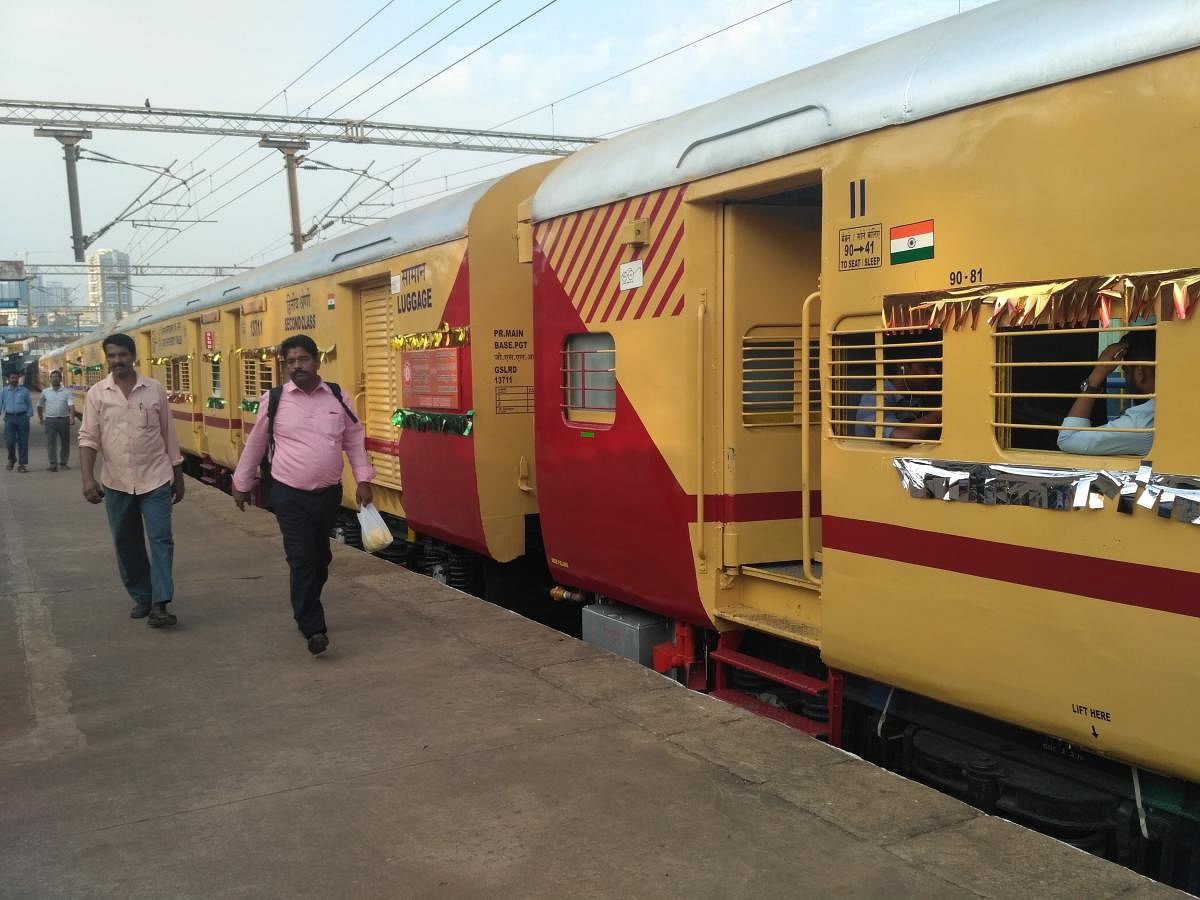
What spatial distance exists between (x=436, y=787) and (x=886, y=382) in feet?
7.30

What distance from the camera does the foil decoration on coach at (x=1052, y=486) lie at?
297 centimetres

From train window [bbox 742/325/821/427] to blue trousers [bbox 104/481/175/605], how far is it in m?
3.68

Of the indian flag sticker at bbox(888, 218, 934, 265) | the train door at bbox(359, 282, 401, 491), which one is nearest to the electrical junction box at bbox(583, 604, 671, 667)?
the indian flag sticker at bbox(888, 218, 934, 265)

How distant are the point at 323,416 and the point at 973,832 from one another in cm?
391

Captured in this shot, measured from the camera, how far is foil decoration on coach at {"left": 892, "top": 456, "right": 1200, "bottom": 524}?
117 inches

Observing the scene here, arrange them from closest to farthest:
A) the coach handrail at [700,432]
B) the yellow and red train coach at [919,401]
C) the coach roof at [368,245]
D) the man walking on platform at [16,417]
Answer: the yellow and red train coach at [919,401] → the coach handrail at [700,432] → the coach roof at [368,245] → the man walking on platform at [16,417]

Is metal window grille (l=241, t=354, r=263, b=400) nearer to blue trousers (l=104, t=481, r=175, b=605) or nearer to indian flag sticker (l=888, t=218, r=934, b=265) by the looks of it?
blue trousers (l=104, t=481, r=175, b=605)

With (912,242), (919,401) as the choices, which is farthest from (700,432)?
(912,242)

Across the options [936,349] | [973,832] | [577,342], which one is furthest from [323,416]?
[973,832]

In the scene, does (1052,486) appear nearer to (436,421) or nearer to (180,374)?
(436,421)

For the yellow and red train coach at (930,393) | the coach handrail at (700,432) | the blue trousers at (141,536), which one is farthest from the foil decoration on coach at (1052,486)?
the blue trousers at (141,536)

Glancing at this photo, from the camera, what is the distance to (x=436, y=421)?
7.59 meters

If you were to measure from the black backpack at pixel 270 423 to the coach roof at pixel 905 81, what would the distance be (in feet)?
5.80

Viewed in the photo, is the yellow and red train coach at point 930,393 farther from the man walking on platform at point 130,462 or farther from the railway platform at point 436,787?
the man walking on platform at point 130,462
